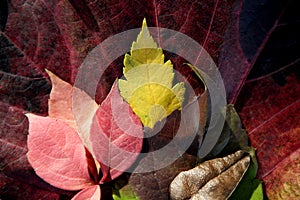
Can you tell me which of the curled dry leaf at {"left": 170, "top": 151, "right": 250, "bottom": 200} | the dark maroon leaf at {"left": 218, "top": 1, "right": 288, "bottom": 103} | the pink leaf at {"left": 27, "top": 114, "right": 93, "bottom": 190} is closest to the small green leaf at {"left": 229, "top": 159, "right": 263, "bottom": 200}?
the curled dry leaf at {"left": 170, "top": 151, "right": 250, "bottom": 200}

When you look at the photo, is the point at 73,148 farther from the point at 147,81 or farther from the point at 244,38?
the point at 244,38

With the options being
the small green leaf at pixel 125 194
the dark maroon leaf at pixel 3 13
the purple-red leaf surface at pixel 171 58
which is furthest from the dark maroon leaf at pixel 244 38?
the dark maroon leaf at pixel 3 13

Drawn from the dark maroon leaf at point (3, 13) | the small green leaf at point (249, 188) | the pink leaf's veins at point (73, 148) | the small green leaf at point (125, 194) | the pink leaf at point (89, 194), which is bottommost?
the small green leaf at point (249, 188)

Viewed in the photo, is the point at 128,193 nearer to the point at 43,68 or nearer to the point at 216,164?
the point at 216,164

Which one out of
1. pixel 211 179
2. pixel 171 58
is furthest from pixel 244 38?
pixel 211 179

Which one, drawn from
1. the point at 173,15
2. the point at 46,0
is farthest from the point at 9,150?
the point at 173,15

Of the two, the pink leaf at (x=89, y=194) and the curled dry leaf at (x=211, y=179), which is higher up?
the pink leaf at (x=89, y=194)

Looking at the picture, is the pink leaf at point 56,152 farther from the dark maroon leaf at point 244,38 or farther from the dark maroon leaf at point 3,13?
the dark maroon leaf at point 244,38

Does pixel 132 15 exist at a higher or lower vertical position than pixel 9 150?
higher
